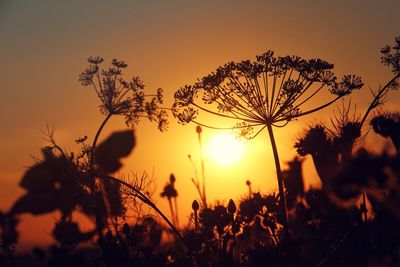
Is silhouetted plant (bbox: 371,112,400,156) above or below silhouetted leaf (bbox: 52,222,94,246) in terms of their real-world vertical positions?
above

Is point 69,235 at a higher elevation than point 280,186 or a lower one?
lower

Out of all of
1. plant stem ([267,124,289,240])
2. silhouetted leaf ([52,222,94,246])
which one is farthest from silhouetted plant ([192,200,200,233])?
silhouetted leaf ([52,222,94,246])

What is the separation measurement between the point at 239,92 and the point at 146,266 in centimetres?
752

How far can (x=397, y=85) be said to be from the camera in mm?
30703

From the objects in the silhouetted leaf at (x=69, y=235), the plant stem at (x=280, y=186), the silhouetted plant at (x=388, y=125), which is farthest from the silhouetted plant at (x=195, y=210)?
the silhouetted plant at (x=388, y=125)

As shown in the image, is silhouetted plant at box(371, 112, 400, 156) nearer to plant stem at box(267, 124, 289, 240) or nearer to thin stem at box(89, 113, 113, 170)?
plant stem at box(267, 124, 289, 240)

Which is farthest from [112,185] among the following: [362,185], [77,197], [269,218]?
[362,185]

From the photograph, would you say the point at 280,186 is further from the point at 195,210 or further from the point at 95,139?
the point at 95,139

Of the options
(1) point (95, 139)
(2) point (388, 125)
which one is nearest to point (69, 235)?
(1) point (95, 139)

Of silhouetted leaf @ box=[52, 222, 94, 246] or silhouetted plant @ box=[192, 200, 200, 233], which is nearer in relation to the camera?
silhouetted plant @ box=[192, 200, 200, 233]

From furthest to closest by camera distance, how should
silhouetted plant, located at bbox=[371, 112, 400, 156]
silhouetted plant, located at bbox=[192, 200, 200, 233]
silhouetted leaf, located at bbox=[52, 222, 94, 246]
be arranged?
silhouetted leaf, located at bbox=[52, 222, 94, 246], silhouetted plant, located at bbox=[192, 200, 200, 233], silhouetted plant, located at bbox=[371, 112, 400, 156]

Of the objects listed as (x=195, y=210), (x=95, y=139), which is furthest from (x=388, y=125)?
(x=95, y=139)

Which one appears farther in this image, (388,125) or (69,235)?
(69,235)

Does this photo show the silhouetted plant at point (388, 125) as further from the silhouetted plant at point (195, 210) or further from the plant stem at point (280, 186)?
the silhouetted plant at point (195, 210)
